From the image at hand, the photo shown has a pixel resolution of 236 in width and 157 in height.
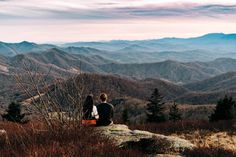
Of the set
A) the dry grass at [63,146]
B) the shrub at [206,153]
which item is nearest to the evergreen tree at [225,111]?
the shrub at [206,153]

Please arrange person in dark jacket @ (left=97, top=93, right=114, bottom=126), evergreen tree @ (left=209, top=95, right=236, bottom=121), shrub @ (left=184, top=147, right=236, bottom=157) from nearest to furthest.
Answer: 1. shrub @ (left=184, top=147, right=236, bottom=157)
2. person in dark jacket @ (left=97, top=93, right=114, bottom=126)
3. evergreen tree @ (left=209, top=95, right=236, bottom=121)

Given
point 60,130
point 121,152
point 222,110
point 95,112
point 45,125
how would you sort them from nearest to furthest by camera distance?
point 121,152
point 60,130
point 45,125
point 95,112
point 222,110

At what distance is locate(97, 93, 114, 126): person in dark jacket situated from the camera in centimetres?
1338

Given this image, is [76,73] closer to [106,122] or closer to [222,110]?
[106,122]

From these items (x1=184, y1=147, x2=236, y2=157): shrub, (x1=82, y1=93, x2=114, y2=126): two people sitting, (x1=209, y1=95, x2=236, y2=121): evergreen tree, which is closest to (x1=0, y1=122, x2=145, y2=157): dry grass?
(x1=184, y1=147, x2=236, y2=157): shrub

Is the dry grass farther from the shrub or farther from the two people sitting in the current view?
the two people sitting

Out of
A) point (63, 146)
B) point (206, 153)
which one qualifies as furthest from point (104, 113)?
point (63, 146)

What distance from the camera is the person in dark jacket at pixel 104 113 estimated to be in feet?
43.9

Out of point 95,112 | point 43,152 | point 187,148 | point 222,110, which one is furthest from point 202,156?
point 222,110

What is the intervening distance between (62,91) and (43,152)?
2.98 meters

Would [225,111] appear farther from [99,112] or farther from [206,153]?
[206,153]

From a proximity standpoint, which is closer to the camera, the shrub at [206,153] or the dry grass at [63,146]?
the dry grass at [63,146]

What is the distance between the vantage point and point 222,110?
25.9 m

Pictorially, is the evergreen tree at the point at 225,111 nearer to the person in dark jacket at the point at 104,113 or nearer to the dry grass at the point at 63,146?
the person in dark jacket at the point at 104,113
